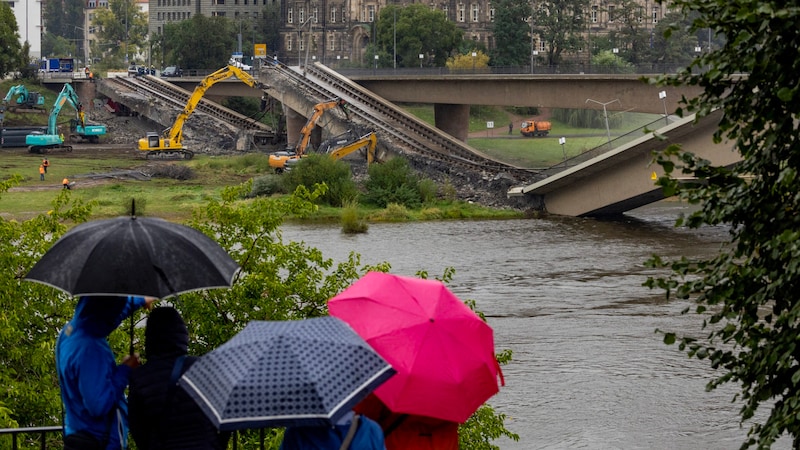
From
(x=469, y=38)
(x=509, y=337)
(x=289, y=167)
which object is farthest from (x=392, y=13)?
(x=509, y=337)

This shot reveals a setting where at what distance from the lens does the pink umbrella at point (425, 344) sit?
870 centimetres

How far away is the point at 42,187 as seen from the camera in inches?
2422

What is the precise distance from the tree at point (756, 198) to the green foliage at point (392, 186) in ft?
150

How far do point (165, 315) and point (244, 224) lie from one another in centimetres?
833

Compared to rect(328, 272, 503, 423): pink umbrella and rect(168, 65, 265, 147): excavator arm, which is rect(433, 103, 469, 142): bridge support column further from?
rect(328, 272, 503, 423): pink umbrella

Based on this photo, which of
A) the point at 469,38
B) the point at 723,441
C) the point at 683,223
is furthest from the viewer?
the point at 469,38

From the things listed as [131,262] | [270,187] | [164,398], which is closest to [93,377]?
[164,398]

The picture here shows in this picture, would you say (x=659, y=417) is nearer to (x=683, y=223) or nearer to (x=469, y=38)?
(x=683, y=223)

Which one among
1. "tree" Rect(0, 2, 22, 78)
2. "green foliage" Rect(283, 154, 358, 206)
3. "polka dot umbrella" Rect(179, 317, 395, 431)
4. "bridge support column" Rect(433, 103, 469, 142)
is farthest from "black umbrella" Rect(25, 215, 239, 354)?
"tree" Rect(0, 2, 22, 78)

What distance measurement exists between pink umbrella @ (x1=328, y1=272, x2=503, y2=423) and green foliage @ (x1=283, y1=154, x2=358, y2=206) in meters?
48.0

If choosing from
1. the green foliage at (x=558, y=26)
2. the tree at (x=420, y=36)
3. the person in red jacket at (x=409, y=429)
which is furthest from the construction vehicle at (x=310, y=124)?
the person in red jacket at (x=409, y=429)

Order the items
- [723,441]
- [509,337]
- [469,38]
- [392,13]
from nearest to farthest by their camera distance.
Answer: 1. [723,441]
2. [509,337]
3. [392,13]
4. [469,38]

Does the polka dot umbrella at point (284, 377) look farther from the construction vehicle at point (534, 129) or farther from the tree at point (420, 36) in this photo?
the tree at point (420, 36)

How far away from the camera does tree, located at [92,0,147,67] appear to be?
169 m
